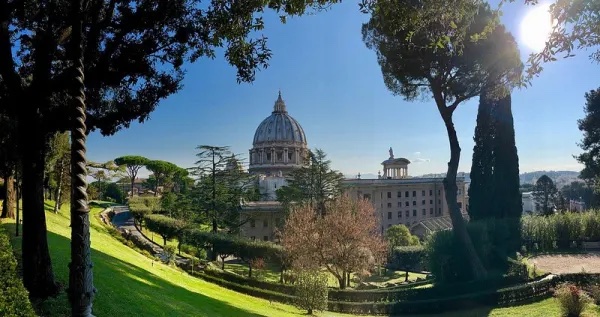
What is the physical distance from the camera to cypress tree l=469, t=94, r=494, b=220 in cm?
2350

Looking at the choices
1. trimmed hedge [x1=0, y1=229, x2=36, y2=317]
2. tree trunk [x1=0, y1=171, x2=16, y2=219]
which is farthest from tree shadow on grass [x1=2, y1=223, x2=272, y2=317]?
tree trunk [x1=0, y1=171, x2=16, y2=219]

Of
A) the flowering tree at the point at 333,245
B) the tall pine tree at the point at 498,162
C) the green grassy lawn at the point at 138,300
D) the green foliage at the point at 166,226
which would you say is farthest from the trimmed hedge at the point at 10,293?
the green foliage at the point at 166,226

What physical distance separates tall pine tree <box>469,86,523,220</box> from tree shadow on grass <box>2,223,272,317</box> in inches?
680

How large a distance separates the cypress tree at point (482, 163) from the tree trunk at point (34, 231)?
73.6ft

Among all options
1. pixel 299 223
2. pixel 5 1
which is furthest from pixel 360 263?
pixel 5 1

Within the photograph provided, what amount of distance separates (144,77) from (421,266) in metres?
26.6

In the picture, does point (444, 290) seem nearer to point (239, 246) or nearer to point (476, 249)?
point (476, 249)

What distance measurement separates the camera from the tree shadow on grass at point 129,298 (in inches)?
281

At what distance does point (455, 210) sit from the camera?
17953 mm

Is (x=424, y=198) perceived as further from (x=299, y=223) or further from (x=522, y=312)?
(x=522, y=312)

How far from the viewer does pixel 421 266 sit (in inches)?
1181

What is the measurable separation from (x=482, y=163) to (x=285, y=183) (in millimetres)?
47906

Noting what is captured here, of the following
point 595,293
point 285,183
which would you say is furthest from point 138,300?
point 285,183

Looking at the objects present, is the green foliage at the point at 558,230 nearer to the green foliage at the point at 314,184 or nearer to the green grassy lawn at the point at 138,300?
the green grassy lawn at the point at 138,300
